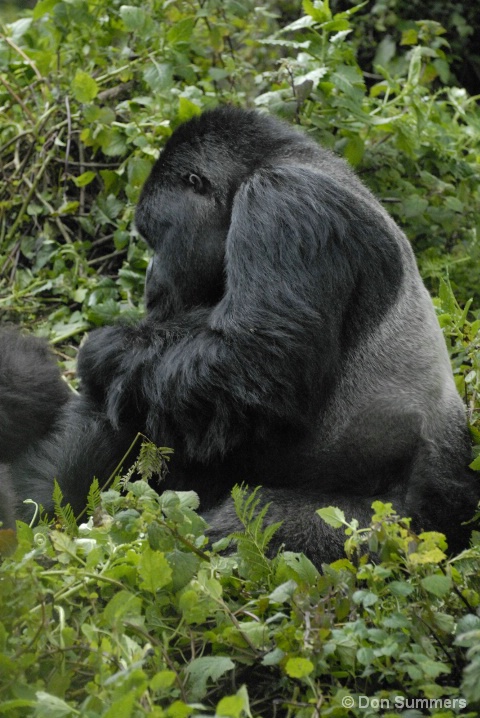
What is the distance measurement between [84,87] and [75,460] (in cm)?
216

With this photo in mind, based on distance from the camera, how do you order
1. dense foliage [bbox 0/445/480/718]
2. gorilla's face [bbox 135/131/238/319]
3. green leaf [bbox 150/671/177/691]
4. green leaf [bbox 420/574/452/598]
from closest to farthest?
1. green leaf [bbox 150/671/177/691]
2. dense foliage [bbox 0/445/480/718]
3. green leaf [bbox 420/574/452/598]
4. gorilla's face [bbox 135/131/238/319]

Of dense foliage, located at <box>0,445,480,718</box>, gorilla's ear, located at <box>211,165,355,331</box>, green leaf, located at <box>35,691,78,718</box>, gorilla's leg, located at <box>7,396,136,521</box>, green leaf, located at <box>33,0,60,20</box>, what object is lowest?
gorilla's leg, located at <box>7,396,136,521</box>

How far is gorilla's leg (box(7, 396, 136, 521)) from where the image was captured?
3227 millimetres

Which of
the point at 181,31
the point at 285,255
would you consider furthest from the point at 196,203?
the point at 181,31

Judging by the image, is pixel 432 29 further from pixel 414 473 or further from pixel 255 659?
pixel 255 659

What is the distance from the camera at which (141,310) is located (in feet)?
14.5

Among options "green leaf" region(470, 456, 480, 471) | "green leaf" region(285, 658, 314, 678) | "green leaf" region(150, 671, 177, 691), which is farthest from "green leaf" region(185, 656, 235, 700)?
"green leaf" region(470, 456, 480, 471)

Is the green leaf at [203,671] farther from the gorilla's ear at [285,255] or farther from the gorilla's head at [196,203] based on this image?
the gorilla's head at [196,203]

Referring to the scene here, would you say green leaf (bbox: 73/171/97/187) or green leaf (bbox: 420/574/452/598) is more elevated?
green leaf (bbox: 73/171/97/187)

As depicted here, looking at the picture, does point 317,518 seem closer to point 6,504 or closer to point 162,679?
point 6,504

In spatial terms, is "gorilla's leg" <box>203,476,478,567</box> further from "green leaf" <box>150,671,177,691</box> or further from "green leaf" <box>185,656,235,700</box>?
"green leaf" <box>150,671,177,691</box>

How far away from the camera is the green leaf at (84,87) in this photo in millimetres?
4602

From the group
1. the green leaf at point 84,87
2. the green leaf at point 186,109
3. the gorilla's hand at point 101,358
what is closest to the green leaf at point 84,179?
the green leaf at point 84,87

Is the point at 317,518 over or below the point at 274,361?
below
